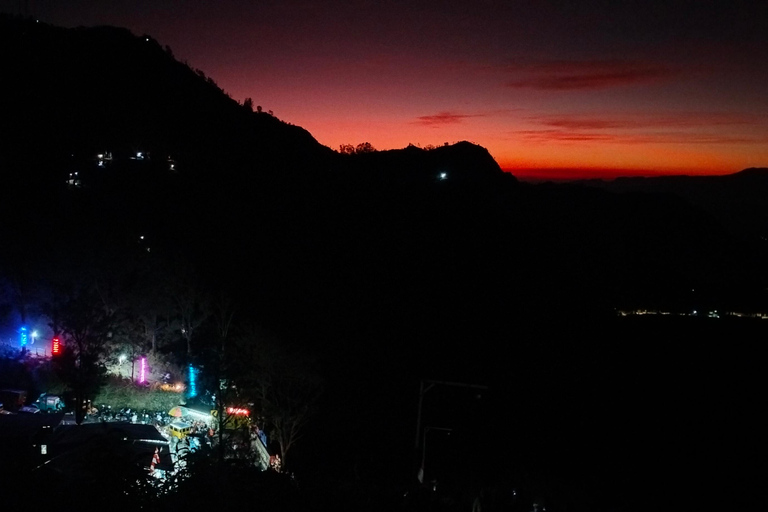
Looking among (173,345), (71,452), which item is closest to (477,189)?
(173,345)

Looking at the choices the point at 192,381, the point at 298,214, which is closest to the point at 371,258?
the point at 298,214

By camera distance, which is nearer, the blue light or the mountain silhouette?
the blue light

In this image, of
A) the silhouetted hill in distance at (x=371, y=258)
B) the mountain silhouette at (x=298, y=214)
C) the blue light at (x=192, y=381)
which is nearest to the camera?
the blue light at (x=192, y=381)

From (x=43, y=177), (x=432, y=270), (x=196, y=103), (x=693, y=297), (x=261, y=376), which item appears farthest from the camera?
(x=196, y=103)

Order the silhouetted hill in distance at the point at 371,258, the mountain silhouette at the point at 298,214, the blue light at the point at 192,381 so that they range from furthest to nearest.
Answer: the mountain silhouette at the point at 298,214 < the silhouetted hill in distance at the point at 371,258 < the blue light at the point at 192,381

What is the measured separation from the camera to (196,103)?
7569 centimetres

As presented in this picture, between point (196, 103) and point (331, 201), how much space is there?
2877 centimetres

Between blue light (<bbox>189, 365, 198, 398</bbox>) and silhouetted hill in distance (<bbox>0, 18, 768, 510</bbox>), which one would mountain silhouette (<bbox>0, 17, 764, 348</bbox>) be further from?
blue light (<bbox>189, 365, 198, 398</bbox>)

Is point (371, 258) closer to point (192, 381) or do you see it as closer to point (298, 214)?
point (298, 214)

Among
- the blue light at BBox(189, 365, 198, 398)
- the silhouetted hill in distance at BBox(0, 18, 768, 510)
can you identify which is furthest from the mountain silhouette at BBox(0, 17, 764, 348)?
the blue light at BBox(189, 365, 198, 398)

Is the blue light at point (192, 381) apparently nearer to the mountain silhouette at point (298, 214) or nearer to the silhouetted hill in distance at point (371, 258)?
the silhouetted hill in distance at point (371, 258)

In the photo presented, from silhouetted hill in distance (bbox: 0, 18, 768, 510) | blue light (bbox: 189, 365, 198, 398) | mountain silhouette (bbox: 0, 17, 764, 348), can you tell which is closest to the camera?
Answer: blue light (bbox: 189, 365, 198, 398)

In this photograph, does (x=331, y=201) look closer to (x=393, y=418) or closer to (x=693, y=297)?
(x=393, y=418)

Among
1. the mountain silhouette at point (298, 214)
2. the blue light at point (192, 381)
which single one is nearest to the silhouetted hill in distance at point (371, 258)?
the mountain silhouette at point (298, 214)
